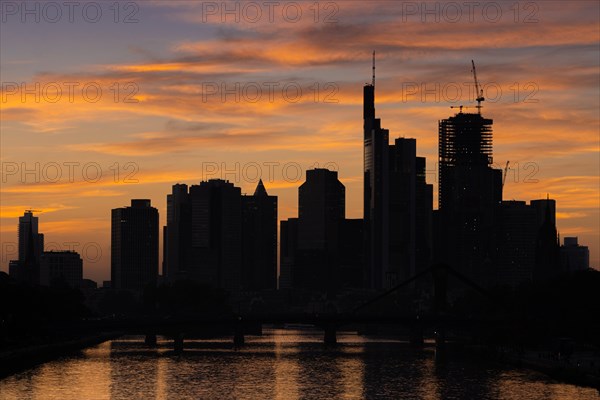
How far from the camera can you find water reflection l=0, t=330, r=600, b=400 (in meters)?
131

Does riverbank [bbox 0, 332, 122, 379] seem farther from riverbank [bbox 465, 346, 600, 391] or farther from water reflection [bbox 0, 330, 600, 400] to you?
riverbank [bbox 465, 346, 600, 391]

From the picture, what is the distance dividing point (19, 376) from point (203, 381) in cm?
2025

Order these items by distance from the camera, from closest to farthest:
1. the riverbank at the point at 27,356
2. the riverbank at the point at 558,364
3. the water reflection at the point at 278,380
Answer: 1. the water reflection at the point at 278,380
2. the riverbank at the point at 558,364
3. the riverbank at the point at 27,356

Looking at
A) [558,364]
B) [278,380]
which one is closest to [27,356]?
[278,380]

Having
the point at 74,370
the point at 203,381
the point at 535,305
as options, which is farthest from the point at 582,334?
the point at 74,370

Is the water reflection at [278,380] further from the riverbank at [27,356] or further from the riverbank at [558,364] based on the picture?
the riverbank at [27,356]

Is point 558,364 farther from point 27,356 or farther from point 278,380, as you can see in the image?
point 27,356

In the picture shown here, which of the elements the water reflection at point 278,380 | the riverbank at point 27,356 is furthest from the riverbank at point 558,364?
the riverbank at point 27,356

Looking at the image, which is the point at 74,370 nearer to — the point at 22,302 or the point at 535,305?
the point at 22,302

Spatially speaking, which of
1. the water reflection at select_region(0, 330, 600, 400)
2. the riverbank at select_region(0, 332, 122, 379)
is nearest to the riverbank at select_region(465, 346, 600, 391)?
the water reflection at select_region(0, 330, 600, 400)

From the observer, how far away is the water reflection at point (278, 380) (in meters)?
131

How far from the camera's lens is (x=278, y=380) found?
490ft

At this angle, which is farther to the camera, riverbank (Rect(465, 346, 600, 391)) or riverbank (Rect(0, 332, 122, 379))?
riverbank (Rect(0, 332, 122, 379))

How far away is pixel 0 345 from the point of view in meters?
174
